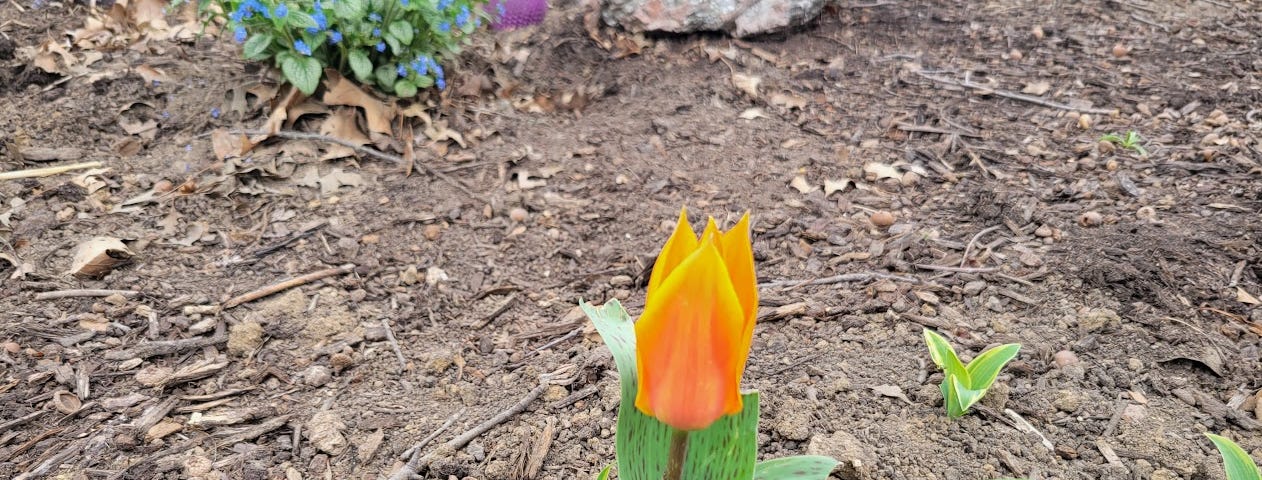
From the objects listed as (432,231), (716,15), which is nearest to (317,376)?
(432,231)

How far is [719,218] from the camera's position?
285cm

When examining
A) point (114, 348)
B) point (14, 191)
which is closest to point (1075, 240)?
point (114, 348)

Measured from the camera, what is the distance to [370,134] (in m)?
3.23

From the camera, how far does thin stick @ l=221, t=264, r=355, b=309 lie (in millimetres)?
2367

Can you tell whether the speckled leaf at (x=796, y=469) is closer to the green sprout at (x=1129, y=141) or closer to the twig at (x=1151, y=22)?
the green sprout at (x=1129, y=141)

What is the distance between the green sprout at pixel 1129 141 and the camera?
300 centimetres

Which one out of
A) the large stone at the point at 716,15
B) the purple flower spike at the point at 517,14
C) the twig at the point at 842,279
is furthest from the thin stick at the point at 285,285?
the large stone at the point at 716,15

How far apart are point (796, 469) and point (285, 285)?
5.76 feet

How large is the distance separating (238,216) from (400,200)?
53 centimetres

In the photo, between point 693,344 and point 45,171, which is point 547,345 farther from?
point 45,171

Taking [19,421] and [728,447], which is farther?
[19,421]

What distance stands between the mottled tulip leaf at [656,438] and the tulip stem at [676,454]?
0.07 m

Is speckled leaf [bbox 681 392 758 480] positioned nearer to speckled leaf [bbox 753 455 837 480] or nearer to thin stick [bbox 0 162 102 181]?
speckled leaf [bbox 753 455 837 480]

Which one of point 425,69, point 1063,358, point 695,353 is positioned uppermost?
point 695,353
